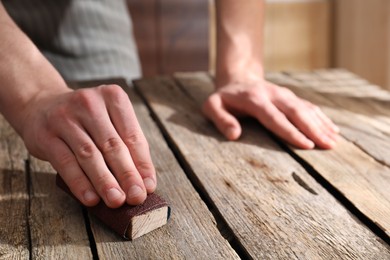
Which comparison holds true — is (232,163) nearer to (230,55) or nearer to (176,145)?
(176,145)

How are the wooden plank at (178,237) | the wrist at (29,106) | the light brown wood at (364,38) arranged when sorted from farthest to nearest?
the light brown wood at (364,38) → the wrist at (29,106) → the wooden plank at (178,237)

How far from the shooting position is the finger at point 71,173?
81 centimetres

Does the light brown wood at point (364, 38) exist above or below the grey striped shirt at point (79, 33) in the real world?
below

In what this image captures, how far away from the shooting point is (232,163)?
1.00 meters

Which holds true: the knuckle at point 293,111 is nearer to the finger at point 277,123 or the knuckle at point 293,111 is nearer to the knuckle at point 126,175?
the finger at point 277,123

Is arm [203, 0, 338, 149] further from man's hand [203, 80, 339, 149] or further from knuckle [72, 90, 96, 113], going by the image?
knuckle [72, 90, 96, 113]

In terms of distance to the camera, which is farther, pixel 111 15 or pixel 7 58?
pixel 111 15

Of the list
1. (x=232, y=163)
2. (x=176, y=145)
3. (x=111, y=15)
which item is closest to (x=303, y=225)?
(x=232, y=163)

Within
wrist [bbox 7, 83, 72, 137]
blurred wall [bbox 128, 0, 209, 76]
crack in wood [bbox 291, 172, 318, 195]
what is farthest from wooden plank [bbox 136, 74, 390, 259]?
blurred wall [bbox 128, 0, 209, 76]

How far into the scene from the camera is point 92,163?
0.82 m

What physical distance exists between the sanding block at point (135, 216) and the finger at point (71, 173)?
0.05 feet

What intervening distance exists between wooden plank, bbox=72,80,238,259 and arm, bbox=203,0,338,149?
24 centimetres

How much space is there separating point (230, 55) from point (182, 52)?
152 centimetres

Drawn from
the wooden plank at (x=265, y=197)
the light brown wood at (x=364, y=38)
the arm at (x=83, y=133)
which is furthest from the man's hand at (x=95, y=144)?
the light brown wood at (x=364, y=38)
